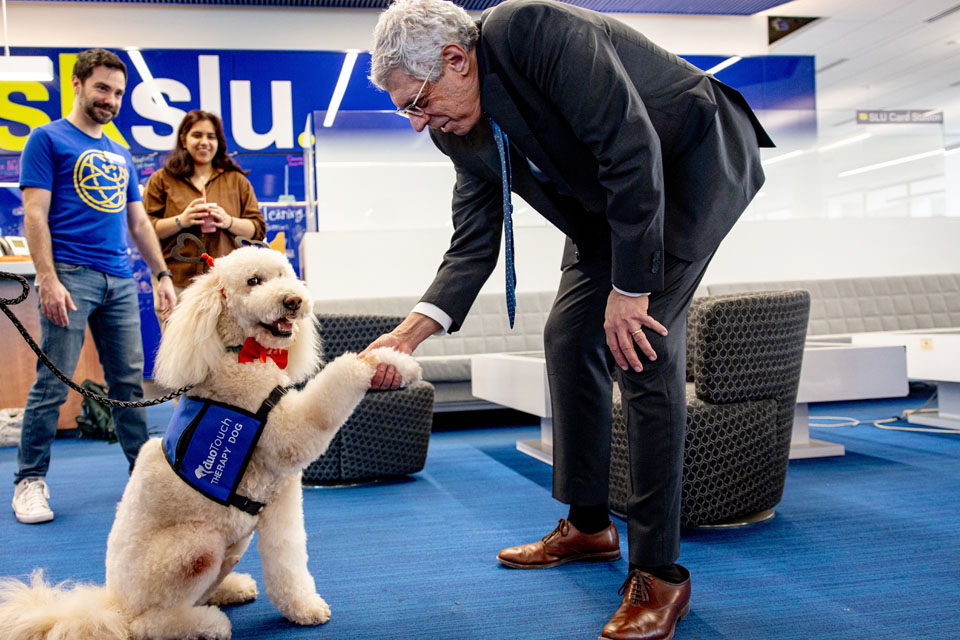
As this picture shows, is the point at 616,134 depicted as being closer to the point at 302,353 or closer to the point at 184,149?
the point at 302,353

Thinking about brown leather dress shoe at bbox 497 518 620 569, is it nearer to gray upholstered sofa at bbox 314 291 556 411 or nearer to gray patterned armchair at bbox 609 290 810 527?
gray patterned armchair at bbox 609 290 810 527

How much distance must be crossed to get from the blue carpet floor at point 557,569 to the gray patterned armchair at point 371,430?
9cm

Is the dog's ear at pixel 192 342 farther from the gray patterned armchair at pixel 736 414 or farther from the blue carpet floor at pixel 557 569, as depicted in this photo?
the gray patterned armchair at pixel 736 414

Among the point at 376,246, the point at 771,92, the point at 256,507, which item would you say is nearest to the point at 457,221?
the point at 256,507

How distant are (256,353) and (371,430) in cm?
133

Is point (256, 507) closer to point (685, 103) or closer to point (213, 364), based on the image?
point (213, 364)

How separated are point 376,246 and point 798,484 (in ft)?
10.2

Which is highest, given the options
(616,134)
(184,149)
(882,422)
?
(184,149)

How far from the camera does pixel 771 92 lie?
290 inches

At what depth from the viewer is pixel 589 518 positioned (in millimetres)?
1707

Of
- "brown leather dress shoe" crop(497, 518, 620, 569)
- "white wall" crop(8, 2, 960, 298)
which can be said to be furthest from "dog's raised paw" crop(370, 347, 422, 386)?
"white wall" crop(8, 2, 960, 298)

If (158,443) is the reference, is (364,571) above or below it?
below

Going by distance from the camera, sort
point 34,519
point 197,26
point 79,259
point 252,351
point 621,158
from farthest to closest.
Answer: point 197,26
point 79,259
point 34,519
point 252,351
point 621,158

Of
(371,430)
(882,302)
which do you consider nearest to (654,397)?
(371,430)
